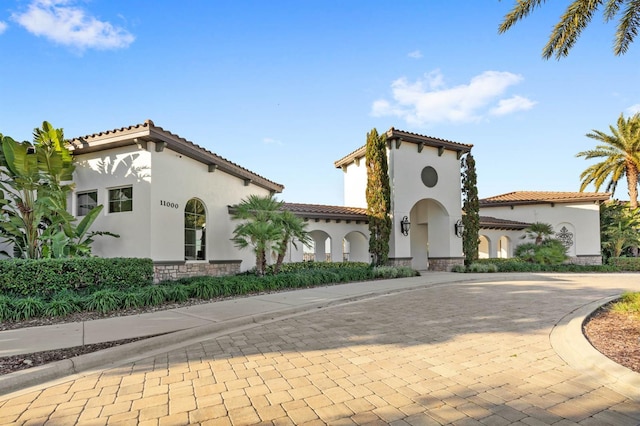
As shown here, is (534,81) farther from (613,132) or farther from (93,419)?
(613,132)

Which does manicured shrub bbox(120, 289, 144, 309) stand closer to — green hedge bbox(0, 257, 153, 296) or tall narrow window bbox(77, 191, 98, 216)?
green hedge bbox(0, 257, 153, 296)

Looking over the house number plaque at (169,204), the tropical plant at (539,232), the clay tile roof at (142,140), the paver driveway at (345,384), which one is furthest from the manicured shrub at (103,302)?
the tropical plant at (539,232)

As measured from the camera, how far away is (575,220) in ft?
82.5

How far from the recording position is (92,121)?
1272 centimetres

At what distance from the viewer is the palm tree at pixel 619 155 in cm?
2536

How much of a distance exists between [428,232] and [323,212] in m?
6.88

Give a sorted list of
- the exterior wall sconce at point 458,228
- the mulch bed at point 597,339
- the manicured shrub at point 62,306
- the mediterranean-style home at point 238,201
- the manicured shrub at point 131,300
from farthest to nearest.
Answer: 1. the exterior wall sconce at point 458,228
2. the mediterranean-style home at point 238,201
3. the manicured shrub at point 131,300
4. the manicured shrub at point 62,306
5. the mulch bed at point 597,339

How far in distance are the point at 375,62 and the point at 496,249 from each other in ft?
60.0

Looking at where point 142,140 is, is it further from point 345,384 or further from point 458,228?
point 458,228

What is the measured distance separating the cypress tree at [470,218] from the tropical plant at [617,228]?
12673 millimetres

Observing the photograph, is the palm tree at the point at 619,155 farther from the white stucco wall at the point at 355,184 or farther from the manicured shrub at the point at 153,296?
the manicured shrub at the point at 153,296

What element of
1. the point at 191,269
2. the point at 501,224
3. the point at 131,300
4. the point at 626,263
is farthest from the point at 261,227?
the point at 626,263

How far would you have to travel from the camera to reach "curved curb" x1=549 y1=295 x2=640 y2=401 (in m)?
3.84

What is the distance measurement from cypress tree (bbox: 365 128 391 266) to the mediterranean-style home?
81 centimetres
